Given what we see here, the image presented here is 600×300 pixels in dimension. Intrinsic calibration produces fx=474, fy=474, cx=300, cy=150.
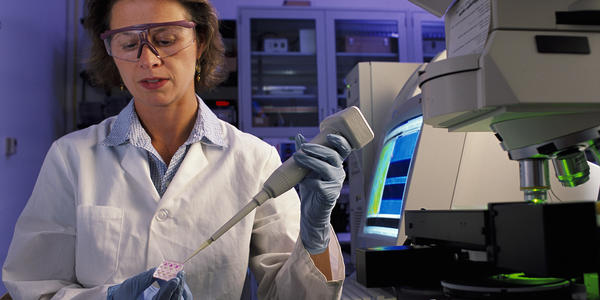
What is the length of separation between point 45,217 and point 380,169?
46.5 inches

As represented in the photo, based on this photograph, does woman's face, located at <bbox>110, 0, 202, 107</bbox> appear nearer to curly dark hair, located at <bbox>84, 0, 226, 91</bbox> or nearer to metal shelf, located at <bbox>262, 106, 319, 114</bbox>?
curly dark hair, located at <bbox>84, 0, 226, 91</bbox>

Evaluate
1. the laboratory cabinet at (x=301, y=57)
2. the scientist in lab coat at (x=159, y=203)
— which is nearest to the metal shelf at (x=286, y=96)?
the laboratory cabinet at (x=301, y=57)

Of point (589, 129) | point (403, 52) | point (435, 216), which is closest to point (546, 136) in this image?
point (589, 129)

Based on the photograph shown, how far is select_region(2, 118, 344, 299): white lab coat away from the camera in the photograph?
1.07 m

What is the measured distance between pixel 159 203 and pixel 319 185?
0.41 m

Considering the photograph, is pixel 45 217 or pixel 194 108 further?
pixel 194 108

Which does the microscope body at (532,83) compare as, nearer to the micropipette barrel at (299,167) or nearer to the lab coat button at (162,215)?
the micropipette barrel at (299,167)

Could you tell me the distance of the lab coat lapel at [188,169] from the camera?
1119 millimetres

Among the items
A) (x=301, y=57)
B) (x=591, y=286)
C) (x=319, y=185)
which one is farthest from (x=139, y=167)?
(x=301, y=57)

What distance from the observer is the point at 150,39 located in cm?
114

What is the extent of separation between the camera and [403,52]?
3.89m

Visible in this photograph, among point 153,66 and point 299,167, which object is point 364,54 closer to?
point 153,66

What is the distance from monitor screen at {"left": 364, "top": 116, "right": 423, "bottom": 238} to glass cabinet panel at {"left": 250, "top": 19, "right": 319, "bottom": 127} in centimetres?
205

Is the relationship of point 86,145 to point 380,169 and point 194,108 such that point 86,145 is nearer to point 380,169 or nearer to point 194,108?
point 194,108
